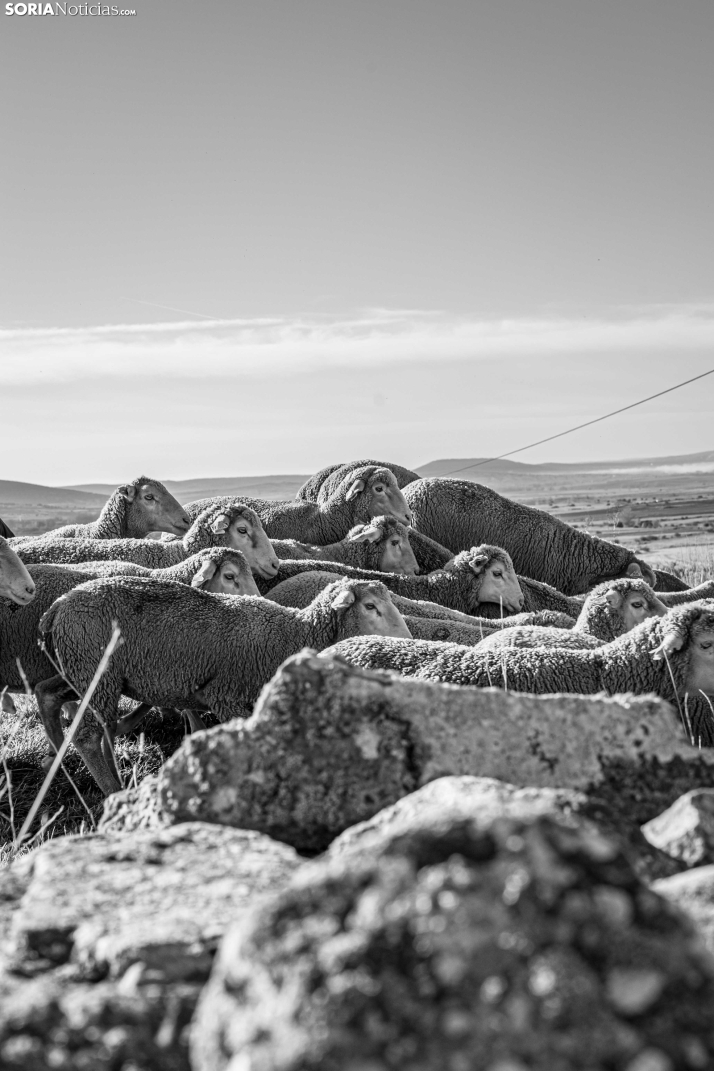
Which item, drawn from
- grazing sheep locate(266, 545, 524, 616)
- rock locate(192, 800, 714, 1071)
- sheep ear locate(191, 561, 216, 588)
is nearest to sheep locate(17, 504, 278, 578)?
grazing sheep locate(266, 545, 524, 616)

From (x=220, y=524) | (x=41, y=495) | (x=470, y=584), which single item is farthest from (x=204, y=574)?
(x=41, y=495)

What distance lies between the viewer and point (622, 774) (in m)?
2.74

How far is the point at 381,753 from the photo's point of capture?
2.72 meters

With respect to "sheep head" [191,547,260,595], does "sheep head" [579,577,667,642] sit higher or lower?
lower

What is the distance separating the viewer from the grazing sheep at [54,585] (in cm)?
923

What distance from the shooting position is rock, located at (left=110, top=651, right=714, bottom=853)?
267cm

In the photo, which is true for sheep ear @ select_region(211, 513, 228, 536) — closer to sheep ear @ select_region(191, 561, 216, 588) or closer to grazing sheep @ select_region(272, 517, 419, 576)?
grazing sheep @ select_region(272, 517, 419, 576)

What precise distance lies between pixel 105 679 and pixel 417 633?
2.54m

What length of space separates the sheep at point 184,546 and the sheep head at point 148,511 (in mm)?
1578

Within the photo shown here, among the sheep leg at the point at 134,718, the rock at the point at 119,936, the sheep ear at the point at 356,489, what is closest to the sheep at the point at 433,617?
the sheep leg at the point at 134,718

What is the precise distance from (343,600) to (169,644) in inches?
54.1

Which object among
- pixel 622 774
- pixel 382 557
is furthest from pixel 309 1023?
pixel 382 557

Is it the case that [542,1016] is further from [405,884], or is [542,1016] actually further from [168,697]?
[168,697]

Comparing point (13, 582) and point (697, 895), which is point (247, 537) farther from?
point (697, 895)
